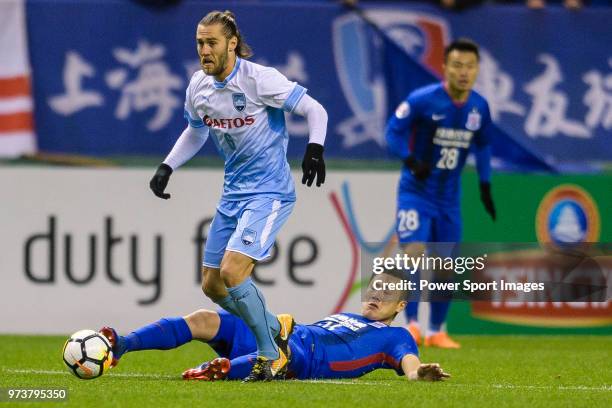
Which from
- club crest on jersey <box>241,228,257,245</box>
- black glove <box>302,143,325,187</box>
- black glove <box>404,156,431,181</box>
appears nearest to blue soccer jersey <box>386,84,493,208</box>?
black glove <box>404,156,431,181</box>

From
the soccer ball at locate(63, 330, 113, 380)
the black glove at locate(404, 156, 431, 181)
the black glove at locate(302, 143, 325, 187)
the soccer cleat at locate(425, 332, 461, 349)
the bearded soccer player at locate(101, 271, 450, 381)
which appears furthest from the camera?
the soccer cleat at locate(425, 332, 461, 349)

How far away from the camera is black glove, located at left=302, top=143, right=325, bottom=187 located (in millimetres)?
7195

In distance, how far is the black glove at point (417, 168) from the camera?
10.8 m

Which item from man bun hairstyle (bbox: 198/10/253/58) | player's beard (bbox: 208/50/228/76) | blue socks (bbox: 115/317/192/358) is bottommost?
blue socks (bbox: 115/317/192/358)

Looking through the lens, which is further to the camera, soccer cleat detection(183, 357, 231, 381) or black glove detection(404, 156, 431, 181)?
black glove detection(404, 156, 431, 181)

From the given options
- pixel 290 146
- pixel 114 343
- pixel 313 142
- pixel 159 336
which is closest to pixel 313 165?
pixel 313 142

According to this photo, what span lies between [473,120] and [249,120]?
3744mm

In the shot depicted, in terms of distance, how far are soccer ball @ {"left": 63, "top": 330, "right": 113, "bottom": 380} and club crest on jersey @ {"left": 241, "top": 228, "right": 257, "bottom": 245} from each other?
0.90 meters

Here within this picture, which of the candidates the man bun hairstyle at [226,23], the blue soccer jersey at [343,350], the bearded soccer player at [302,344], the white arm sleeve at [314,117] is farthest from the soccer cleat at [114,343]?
the man bun hairstyle at [226,23]

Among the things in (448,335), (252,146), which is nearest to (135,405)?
(252,146)

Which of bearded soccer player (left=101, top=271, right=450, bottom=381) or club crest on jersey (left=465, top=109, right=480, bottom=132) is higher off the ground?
club crest on jersey (left=465, top=109, right=480, bottom=132)

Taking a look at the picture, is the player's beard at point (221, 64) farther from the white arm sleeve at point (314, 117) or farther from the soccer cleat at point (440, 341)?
the soccer cleat at point (440, 341)

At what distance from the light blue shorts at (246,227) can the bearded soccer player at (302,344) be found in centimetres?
38

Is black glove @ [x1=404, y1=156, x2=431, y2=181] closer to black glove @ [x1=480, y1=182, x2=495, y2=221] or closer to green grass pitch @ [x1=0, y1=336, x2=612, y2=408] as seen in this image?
black glove @ [x1=480, y1=182, x2=495, y2=221]
